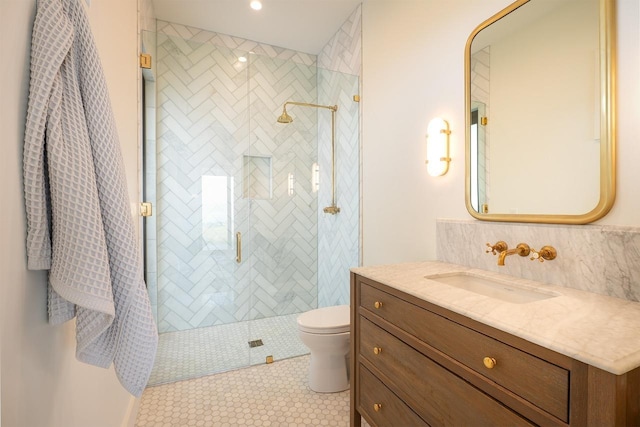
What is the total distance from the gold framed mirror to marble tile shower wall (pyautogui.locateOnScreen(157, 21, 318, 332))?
1.61 meters

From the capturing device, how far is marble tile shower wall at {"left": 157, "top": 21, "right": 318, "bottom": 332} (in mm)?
2350

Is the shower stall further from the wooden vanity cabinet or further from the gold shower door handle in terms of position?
the wooden vanity cabinet

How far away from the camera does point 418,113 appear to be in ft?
5.98

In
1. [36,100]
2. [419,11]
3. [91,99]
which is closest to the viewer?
[36,100]

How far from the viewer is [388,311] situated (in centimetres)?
125

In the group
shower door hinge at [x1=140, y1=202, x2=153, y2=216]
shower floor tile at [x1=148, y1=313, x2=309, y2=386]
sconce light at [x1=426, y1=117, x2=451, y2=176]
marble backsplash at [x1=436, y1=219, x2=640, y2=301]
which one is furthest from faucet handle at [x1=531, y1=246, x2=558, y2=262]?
shower door hinge at [x1=140, y1=202, x2=153, y2=216]

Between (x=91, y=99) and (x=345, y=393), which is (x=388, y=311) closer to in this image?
(x=345, y=393)

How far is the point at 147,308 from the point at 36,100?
0.52m

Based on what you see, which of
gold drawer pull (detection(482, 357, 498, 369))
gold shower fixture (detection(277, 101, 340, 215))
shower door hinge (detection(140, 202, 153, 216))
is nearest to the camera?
gold drawer pull (detection(482, 357, 498, 369))

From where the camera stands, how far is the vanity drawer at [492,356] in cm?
68

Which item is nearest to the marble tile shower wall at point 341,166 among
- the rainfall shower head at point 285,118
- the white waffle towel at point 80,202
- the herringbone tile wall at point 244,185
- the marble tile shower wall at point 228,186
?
the herringbone tile wall at point 244,185

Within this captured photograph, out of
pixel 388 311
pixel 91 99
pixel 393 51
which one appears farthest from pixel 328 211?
pixel 91 99

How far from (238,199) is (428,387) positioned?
76.5 inches

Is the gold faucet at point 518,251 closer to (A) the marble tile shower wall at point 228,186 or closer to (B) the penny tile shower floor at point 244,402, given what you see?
(B) the penny tile shower floor at point 244,402
